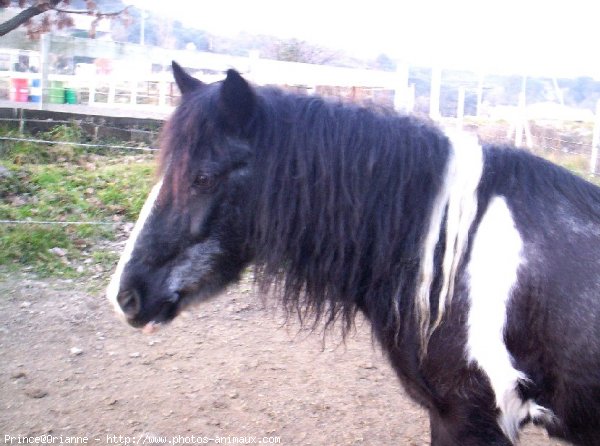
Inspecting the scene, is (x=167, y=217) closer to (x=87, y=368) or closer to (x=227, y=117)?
(x=227, y=117)

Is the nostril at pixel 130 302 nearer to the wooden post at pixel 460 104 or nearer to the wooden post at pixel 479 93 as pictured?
the wooden post at pixel 460 104

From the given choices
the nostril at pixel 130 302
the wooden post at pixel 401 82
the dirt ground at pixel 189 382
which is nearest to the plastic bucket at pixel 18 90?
the dirt ground at pixel 189 382

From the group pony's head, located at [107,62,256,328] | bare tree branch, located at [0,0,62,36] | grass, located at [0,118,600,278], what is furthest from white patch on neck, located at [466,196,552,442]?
bare tree branch, located at [0,0,62,36]

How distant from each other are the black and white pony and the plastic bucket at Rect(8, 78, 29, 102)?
7.95 m

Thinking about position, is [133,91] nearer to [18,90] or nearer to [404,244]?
[18,90]

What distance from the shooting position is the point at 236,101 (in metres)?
2.22

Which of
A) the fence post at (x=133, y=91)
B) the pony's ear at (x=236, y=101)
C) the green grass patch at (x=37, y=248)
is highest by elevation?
the fence post at (x=133, y=91)

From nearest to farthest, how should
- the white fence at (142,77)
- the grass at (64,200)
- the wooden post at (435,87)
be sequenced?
the grass at (64,200), the white fence at (142,77), the wooden post at (435,87)

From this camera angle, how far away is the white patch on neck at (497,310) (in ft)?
6.49

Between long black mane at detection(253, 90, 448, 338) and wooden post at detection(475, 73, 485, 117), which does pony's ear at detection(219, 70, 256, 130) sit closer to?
long black mane at detection(253, 90, 448, 338)

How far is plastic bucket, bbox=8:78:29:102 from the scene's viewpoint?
905 cm

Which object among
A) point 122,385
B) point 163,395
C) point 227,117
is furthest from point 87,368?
point 227,117

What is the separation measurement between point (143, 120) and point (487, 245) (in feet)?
26.0

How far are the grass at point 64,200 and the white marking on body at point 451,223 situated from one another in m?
4.26
